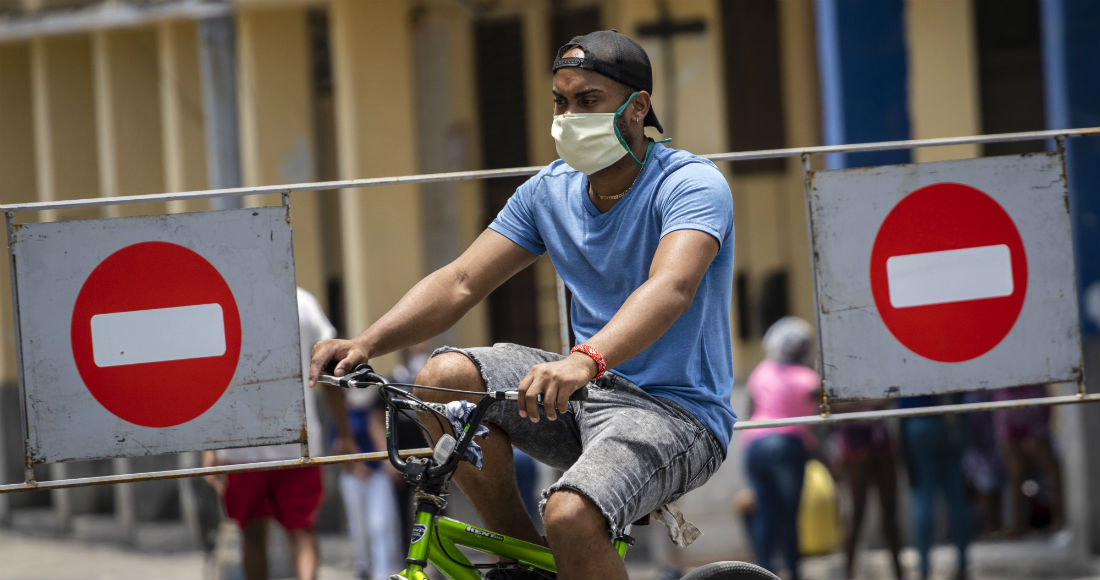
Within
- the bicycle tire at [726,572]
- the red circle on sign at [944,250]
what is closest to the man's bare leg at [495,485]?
the bicycle tire at [726,572]

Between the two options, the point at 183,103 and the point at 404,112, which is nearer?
the point at 404,112

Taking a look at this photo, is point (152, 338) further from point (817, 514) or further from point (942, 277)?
point (817, 514)

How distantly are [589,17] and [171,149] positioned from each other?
12.0 feet

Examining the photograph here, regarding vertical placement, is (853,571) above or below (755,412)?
below

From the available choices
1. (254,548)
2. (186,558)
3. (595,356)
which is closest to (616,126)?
(595,356)

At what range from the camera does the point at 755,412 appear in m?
7.10

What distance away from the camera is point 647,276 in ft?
10.5

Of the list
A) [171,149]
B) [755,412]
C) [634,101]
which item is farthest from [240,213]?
[171,149]

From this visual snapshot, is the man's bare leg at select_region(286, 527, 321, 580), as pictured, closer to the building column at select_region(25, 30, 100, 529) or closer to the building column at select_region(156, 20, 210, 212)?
the building column at select_region(156, 20, 210, 212)

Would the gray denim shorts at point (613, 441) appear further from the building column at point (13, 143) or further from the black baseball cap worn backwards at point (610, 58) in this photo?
the building column at point (13, 143)

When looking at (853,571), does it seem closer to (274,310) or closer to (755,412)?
(755,412)

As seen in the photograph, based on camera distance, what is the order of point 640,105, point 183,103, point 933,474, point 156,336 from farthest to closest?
point 183,103, point 933,474, point 156,336, point 640,105

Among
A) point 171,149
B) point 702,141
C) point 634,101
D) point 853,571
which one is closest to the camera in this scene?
point 634,101

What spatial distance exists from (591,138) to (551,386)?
746mm
